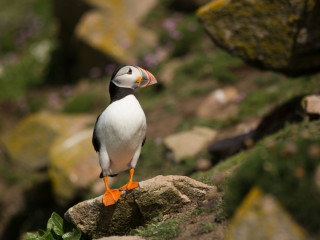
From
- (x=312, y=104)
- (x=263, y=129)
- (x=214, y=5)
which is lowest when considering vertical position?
(x=263, y=129)

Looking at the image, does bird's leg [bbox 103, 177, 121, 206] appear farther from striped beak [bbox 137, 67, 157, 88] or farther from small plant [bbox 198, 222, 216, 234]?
striped beak [bbox 137, 67, 157, 88]

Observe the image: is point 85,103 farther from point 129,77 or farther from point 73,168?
point 129,77

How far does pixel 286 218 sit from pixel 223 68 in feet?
25.5

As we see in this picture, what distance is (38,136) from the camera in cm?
1044

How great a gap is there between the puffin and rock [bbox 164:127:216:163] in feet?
9.73

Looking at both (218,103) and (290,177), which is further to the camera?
(218,103)

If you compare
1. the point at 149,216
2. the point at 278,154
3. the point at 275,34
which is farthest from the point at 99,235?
the point at 275,34

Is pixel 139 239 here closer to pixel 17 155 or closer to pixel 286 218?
pixel 286 218

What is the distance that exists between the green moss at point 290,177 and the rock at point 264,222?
4cm

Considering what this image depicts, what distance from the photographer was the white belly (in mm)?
4035

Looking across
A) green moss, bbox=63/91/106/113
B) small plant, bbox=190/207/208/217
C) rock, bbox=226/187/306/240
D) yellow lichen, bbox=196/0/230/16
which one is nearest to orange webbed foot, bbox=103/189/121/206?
small plant, bbox=190/207/208/217

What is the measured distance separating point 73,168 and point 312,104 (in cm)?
469

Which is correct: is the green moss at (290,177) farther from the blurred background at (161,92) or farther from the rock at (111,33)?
the rock at (111,33)

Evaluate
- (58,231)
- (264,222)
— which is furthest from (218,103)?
(264,222)
